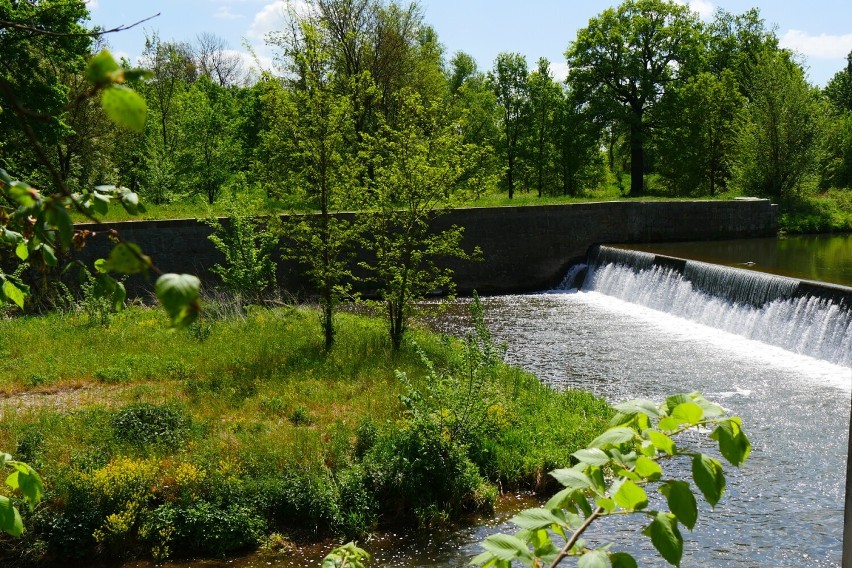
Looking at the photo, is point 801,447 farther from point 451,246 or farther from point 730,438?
point 730,438

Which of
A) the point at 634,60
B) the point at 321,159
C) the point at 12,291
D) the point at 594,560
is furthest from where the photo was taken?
the point at 634,60

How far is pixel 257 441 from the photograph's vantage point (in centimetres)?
820

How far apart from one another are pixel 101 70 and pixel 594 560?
1080 mm

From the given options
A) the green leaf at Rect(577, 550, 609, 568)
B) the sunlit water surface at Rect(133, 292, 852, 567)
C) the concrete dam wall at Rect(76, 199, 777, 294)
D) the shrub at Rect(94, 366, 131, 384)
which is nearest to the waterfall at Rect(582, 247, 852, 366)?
the sunlit water surface at Rect(133, 292, 852, 567)

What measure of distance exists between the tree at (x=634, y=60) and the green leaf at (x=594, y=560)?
3234 centimetres

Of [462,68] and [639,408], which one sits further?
[462,68]

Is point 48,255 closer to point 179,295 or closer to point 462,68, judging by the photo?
point 179,295

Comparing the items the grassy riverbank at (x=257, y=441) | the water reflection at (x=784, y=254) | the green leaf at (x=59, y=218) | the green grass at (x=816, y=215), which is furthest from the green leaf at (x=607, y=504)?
the green grass at (x=816, y=215)

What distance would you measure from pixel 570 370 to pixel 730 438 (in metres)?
11.4

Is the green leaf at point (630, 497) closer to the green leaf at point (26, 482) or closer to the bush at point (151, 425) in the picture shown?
the green leaf at point (26, 482)

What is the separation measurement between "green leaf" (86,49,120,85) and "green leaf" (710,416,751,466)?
1165mm

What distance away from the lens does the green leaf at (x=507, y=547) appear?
1.44m

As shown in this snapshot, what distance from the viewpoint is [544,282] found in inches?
879

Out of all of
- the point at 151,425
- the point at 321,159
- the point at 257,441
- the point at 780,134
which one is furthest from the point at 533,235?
the point at 151,425
